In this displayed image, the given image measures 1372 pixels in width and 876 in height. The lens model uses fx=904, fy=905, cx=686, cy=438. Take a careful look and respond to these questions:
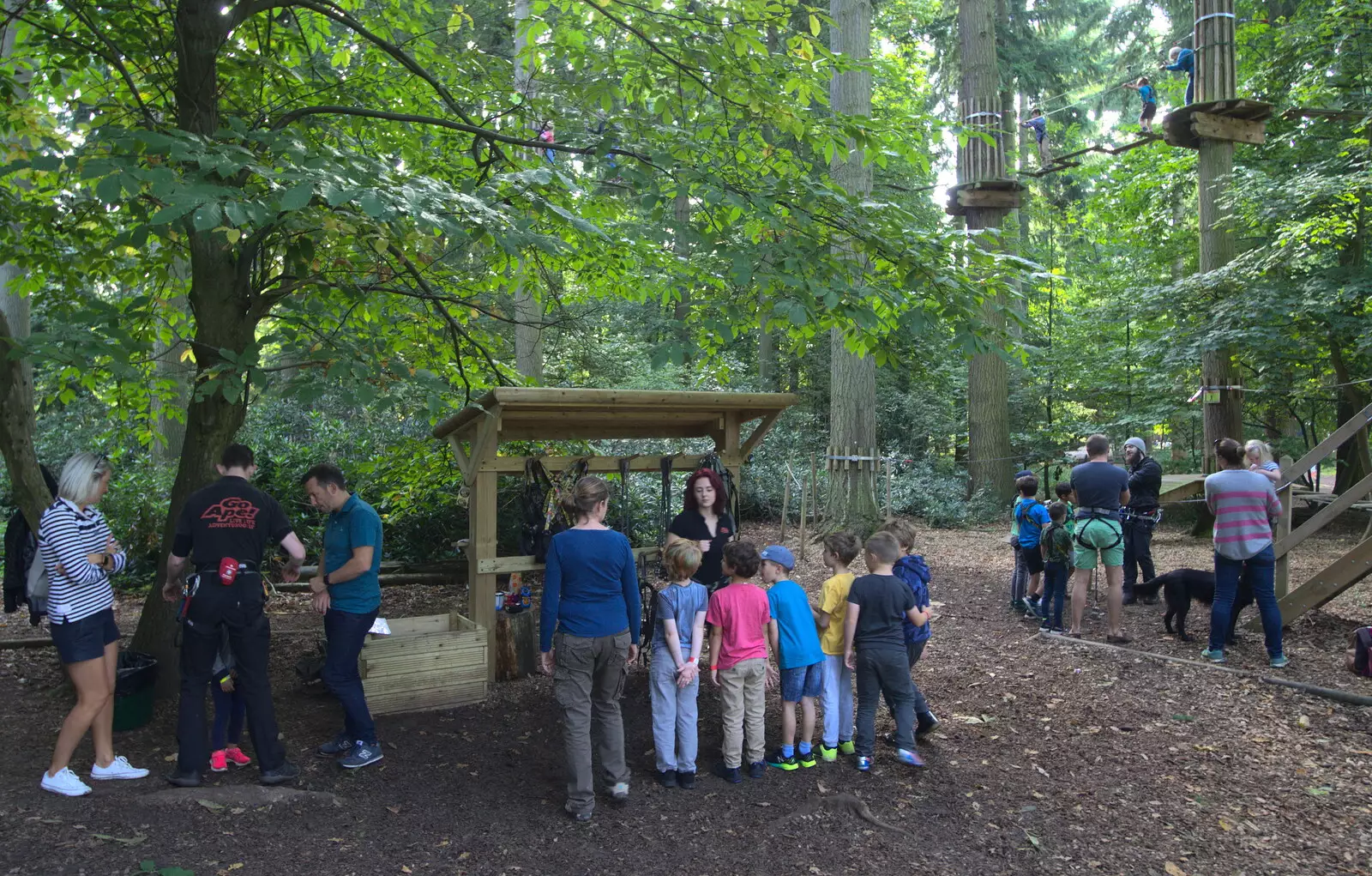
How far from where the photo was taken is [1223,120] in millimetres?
13203

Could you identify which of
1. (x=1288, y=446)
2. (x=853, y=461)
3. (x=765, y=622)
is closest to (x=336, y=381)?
(x=765, y=622)

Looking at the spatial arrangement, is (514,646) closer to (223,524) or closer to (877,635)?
(223,524)

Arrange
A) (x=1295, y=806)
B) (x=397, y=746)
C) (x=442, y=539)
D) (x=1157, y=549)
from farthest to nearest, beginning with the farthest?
(x=1157, y=549) → (x=442, y=539) → (x=397, y=746) → (x=1295, y=806)

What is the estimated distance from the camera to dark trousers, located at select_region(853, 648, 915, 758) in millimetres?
5023

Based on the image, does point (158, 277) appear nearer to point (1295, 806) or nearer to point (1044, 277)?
point (1044, 277)

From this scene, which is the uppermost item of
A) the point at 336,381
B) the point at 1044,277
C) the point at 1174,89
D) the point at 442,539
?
the point at 1174,89

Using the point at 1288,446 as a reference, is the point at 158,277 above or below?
above

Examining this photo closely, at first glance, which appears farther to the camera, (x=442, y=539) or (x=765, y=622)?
(x=442, y=539)

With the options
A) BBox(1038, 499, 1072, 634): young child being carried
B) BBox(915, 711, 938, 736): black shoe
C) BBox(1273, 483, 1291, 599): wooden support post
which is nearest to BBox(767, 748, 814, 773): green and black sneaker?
BBox(915, 711, 938, 736): black shoe

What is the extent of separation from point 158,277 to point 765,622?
5214 mm

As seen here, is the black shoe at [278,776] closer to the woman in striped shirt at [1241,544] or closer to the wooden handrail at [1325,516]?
the woman in striped shirt at [1241,544]

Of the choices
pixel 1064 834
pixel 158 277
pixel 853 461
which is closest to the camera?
pixel 1064 834

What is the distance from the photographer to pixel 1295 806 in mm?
4699

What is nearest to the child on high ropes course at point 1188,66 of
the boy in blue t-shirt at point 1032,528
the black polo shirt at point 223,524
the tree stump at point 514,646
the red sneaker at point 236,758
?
the boy in blue t-shirt at point 1032,528
